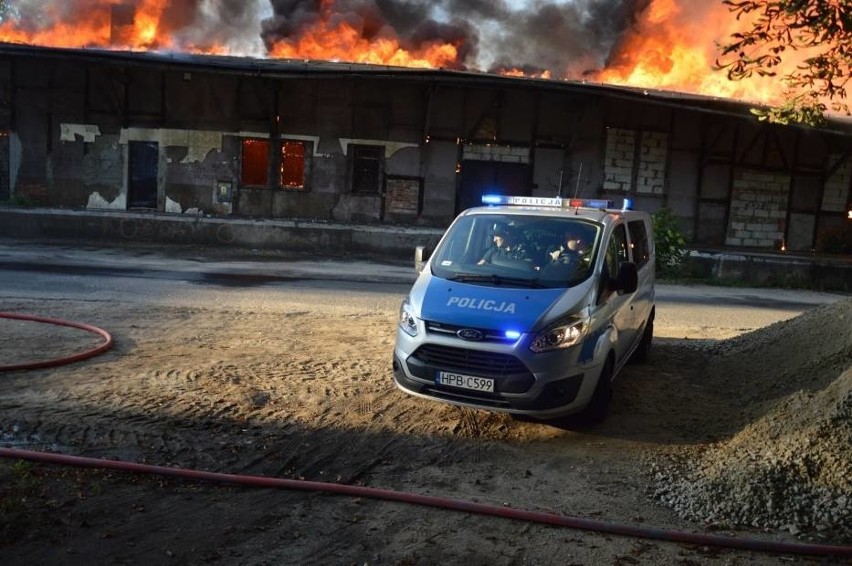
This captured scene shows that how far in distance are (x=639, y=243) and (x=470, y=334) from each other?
10.8ft

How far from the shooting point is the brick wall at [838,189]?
2362cm

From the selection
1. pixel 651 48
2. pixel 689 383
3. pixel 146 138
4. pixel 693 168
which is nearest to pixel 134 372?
pixel 689 383

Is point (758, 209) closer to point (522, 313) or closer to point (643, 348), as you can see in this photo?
point (643, 348)

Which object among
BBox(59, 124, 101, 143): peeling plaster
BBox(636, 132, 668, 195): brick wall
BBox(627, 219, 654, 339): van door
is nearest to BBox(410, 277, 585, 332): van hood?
BBox(627, 219, 654, 339): van door

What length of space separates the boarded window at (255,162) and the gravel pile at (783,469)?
1830cm

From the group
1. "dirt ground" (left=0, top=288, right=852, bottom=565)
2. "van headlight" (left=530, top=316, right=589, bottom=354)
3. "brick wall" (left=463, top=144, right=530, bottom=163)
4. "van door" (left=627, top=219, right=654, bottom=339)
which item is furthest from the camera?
"brick wall" (left=463, top=144, right=530, bottom=163)

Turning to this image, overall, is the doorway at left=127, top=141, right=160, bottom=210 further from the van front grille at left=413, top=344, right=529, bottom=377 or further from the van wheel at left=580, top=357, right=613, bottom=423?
the van wheel at left=580, top=357, right=613, bottom=423

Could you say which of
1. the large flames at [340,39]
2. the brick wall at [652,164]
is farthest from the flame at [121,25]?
the brick wall at [652,164]

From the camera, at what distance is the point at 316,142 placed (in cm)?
2209

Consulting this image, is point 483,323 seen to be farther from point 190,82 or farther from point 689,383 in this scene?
point 190,82

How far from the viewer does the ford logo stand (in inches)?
209

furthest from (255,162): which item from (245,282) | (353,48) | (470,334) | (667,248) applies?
(470,334)

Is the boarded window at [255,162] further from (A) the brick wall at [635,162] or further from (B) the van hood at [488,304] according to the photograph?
(B) the van hood at [488,304]

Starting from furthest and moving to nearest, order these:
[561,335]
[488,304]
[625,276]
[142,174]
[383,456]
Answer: [142,174], [625,276], [488,304], [561,335], [383,456]
